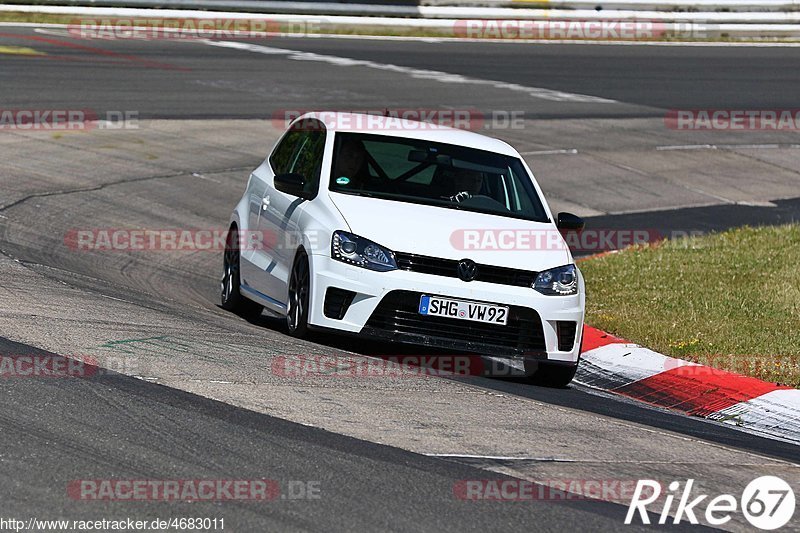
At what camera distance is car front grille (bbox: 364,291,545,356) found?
8953mm

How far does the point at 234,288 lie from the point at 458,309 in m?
2.85

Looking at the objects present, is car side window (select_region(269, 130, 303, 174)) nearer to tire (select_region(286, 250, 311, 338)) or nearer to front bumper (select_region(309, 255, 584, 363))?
tire (select_region(286, 250, 311, 338))

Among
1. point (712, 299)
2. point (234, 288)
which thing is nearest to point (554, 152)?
point (712, 299)

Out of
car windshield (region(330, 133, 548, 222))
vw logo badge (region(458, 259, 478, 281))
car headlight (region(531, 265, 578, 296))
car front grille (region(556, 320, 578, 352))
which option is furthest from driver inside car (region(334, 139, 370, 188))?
car front grille (region(556, 320, 578, 352))

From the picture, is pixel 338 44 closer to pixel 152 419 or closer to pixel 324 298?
pixel 324 298

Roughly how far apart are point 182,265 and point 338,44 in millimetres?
18810

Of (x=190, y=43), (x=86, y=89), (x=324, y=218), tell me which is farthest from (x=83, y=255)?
(x=190, y=43)

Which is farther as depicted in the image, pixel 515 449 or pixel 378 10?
pixel 378 10

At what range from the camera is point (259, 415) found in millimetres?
6918

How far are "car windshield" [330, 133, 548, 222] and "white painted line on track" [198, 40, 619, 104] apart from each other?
1575 centimetres

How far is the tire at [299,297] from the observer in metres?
9.34

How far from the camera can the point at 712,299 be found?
1196 cm

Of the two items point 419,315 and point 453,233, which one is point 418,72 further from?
point 419,315

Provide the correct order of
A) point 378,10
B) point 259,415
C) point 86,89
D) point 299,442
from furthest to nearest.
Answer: point 378,10 < point 86,89 < point 259,415 < point 299,442
